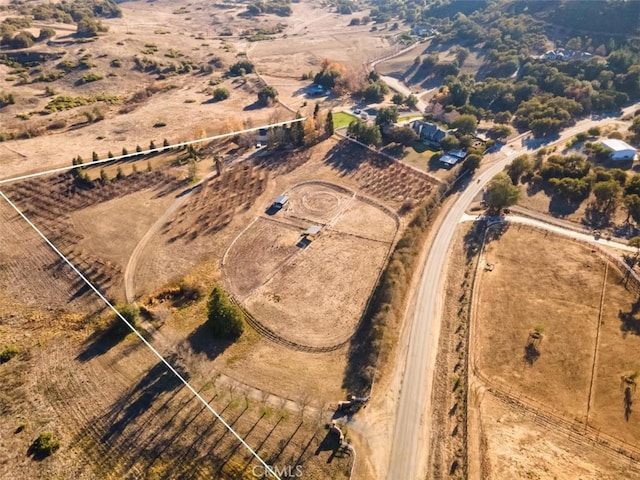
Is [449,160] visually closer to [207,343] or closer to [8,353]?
[207,343]

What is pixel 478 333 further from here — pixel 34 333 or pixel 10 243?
pixel 10 243

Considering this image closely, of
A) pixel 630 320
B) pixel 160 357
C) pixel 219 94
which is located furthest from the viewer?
pixel 219 94

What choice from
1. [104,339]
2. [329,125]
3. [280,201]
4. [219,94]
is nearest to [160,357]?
[104,339]

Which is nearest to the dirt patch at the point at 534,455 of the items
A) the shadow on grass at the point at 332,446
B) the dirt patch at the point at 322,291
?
the shadow on grass at the point at 332,446

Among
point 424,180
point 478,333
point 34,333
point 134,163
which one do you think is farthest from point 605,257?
point 134,163

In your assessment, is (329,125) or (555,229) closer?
(555,229)

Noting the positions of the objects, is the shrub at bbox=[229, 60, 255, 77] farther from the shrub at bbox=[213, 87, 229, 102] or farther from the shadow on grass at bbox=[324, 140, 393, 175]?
the shadow on grass at bbox=[324, 140, 393, 175]

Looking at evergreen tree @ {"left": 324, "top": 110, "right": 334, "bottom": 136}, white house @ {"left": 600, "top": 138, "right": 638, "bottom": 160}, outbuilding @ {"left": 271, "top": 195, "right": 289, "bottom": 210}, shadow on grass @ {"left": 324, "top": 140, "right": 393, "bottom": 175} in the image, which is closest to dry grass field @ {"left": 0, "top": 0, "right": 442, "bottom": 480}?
shadow on grass @ {"left": 324, "top": 140, "right": 393, "bottom": 175}
